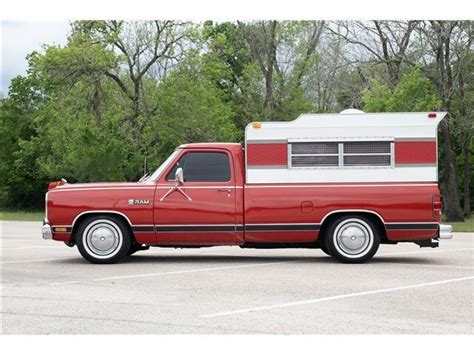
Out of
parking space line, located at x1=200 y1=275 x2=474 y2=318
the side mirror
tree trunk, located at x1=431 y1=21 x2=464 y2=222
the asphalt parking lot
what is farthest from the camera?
tree trunk, located at x1=431 y1=21 x2=464 y2=222

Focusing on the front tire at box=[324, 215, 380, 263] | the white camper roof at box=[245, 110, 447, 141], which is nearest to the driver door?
the white camper roof at box=[245, 110, 447, 141]

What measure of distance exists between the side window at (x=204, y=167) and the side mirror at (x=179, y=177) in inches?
6.2

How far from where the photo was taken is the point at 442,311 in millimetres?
8617

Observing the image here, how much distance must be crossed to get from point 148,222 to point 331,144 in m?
3.22

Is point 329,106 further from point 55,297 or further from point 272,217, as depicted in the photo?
point 55,297

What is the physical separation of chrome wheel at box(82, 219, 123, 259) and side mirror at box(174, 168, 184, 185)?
1.25 meters

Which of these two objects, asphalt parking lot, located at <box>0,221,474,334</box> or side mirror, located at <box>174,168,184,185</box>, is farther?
side mirror, located at <box>174,168,184,185</box>

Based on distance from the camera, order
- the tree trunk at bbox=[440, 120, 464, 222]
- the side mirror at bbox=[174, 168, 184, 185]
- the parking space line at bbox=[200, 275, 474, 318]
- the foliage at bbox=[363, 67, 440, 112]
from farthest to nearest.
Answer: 1. the tree trunk at bbox=[440, 120, 464, 222]
2. the foliage at bbox=[363, 67, 440, 112]
3. the side mirror at bbox=[174, 168, 184, 185]
4. the parking space line at bbox=[200, 275, 474, 318]

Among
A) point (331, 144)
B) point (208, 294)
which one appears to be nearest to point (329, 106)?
point (331, 144)

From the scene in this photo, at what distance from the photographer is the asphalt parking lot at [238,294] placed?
7.76 metres

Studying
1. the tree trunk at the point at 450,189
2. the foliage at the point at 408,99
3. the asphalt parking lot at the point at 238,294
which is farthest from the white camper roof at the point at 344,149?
the tree trunk at the point at 450,189

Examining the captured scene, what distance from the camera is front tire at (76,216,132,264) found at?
1301 centimetres

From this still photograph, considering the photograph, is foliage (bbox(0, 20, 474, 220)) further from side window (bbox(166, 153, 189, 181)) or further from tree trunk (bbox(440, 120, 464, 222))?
side window (bbox(166, 153, 189, 181))

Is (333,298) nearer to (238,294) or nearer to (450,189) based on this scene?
(238,294)
